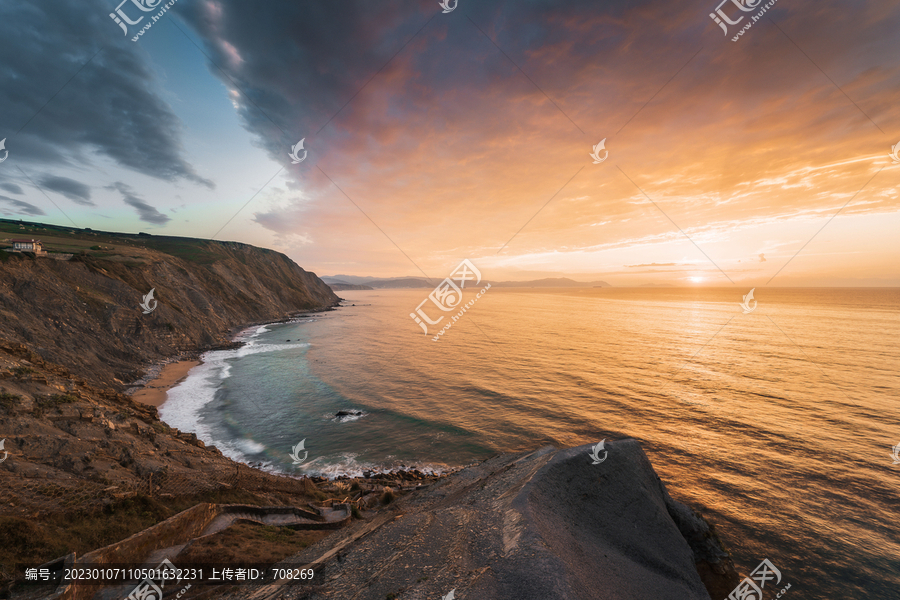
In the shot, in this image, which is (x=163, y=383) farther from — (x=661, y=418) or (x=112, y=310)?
(x=661, y=418)

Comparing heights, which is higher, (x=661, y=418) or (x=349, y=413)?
(x=349, y=413)

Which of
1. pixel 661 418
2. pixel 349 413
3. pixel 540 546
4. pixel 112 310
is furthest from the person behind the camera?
pixel 112 310

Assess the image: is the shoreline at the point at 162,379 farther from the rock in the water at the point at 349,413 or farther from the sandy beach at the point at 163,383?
the rock in the water at the point at 349,413

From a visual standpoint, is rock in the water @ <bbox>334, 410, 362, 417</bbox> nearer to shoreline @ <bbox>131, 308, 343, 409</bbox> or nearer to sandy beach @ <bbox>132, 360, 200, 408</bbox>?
shoreline @ <bbox>131, 308, 343, 409</bbox>

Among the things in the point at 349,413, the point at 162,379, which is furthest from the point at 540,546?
the point at 162,379

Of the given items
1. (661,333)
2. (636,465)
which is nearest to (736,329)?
(661,333)

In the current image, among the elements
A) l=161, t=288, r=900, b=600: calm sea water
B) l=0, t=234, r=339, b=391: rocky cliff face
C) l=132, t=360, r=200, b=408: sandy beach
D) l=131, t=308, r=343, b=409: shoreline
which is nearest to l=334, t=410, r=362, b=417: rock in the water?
l=161, t=288, r=900, b=600: calm sea water

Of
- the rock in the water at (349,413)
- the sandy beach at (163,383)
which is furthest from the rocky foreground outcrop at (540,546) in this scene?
the sandy beach at (163,383)
